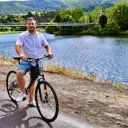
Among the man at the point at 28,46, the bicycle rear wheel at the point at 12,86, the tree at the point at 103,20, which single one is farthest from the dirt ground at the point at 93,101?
the tree at the point at 103,20

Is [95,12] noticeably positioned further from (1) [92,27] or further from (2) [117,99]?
(2) [117,99]

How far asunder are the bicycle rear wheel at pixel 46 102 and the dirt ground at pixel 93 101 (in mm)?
756

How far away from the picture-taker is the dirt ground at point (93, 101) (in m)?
6.73

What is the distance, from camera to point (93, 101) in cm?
821

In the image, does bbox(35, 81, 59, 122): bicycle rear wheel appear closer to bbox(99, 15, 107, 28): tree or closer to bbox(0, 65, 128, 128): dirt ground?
bbox(0, 65, 128, 128): dirt ground

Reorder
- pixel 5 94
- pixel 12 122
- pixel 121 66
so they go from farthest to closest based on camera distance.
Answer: pixel 121 66 < pixel 5 94 < pixel 12 122

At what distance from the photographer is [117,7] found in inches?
4754

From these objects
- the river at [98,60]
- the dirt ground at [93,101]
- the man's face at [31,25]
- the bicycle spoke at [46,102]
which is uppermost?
the man's face at [31,25]

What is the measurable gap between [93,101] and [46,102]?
213cm

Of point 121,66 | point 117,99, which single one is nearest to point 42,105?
point 117,99

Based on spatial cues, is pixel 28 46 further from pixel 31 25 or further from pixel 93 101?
pixel 93 101

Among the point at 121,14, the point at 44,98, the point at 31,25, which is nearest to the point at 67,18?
the point at 121,14

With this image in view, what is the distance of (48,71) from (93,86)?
3604mm

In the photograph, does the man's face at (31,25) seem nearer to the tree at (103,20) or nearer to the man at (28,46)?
the man at (28,46)
